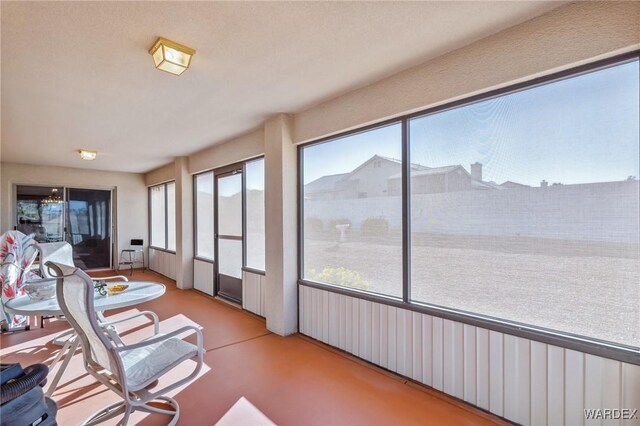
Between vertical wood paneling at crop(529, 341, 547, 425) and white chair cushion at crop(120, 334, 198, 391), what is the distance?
2222 millimetres

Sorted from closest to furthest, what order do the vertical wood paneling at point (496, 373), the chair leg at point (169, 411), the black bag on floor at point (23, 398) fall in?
the black bag on floor at point (23, 398) < the chair leg at point (169, 411) < the vertical wood paneling at point (496, 373)

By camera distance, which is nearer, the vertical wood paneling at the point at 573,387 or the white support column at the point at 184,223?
the vertical wood paneling at the point at 573,387

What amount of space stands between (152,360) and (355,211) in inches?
82.3

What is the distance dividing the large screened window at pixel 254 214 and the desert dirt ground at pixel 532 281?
2.00m

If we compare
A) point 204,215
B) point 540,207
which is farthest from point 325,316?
point 204,215

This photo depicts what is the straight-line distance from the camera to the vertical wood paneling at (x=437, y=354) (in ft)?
7.79

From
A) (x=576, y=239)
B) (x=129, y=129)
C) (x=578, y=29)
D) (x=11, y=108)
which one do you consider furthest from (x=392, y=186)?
(x=11, y=108)

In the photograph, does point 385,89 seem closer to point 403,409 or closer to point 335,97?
point 335,97

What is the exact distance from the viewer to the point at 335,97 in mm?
3123

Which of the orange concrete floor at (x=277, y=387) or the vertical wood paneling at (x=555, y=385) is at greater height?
the vertical wood paneling at (x=555, y=385)

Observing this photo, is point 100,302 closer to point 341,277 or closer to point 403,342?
point 341,277

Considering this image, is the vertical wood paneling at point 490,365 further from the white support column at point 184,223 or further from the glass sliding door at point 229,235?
the white support column at point 184,223

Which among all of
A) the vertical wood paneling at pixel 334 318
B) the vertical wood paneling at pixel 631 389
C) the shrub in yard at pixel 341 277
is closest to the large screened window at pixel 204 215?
the shrub in yard at pixel 341 277

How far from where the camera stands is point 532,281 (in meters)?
2.01
